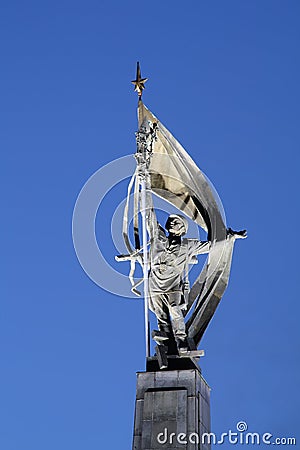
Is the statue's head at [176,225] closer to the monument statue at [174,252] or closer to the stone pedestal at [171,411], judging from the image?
the monument statue at [174,252]

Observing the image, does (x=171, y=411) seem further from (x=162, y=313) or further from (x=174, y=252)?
(x=174, y=252)

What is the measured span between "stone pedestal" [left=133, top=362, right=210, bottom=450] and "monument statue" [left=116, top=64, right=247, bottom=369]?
522 millimetres

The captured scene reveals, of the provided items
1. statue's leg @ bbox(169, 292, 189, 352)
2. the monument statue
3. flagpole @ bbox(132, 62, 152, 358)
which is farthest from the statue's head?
statue's leg @ bbox(169, 292, 189, 352)

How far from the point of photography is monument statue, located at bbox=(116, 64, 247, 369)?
628 inches

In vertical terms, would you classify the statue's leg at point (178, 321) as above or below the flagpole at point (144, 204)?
below

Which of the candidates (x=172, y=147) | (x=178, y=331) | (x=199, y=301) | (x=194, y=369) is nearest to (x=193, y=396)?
(x=194, y=369)

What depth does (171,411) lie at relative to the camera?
14.4 meters

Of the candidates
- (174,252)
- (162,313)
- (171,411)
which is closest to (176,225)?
(174,252)

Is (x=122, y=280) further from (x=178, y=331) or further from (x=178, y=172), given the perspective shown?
(x=178, y=172)

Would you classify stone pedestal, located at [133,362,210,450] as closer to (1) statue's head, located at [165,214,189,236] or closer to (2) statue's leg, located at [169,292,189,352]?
(2) statue's leg, located at [169,292,189,352]

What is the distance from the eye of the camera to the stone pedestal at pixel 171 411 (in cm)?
1403

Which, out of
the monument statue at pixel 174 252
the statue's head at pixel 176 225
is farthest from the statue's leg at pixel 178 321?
the statue's head at pixel 176 225

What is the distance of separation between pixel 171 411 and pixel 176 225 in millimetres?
4632

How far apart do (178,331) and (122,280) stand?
5.67 ft
